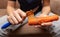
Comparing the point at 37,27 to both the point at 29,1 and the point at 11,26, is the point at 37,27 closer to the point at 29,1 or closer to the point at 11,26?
the point at 11,26

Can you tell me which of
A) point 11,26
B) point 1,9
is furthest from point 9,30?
point 1,9

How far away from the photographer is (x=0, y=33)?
0.87 meters

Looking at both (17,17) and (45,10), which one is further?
(45,10)

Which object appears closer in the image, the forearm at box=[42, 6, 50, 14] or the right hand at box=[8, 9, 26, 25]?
the right hand at box=[8, 9, 26, 25]

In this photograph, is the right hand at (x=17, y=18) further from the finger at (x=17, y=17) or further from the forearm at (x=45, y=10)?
the forearm at (x=45, y=10)

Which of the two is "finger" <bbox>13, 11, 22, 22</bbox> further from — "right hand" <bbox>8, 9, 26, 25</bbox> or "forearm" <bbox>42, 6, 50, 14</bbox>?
"forearm" <bbox>42, 6, 50, 14</bbox>

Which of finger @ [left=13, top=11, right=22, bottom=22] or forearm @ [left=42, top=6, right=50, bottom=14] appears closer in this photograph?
finger @ [left=13, top=11, right=22, bottom=22]

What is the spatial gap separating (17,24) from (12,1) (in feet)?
1.10

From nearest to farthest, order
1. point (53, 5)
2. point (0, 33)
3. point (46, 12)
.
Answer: point (0, 33), point (46, 12), point (53, 5)

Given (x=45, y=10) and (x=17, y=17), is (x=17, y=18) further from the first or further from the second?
(x=45, y=10)

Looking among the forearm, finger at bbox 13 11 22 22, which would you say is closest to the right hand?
finger at bbox 13 11 22 22

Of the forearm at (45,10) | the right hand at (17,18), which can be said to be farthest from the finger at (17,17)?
the forearm at (45,10)

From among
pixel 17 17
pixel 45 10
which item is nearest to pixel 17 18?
pixel 17 17

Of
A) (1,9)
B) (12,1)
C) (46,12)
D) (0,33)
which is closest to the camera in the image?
(0,33)
